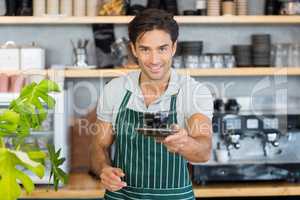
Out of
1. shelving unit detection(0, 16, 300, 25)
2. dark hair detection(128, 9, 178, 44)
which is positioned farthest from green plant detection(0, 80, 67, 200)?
shelving unit detection(0, 16, 300, 25)

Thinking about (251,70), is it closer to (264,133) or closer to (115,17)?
(264,133)

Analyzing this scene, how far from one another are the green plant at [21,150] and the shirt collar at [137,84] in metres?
0.58

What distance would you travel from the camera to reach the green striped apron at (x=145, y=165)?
1.71m

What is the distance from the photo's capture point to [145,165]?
1.73m

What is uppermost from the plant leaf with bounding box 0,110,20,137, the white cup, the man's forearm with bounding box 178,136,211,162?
the plant leaf with bounding box 0,110,20,137

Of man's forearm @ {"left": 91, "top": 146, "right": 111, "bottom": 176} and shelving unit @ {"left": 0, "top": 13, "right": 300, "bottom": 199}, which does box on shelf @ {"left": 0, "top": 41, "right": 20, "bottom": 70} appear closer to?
shelving unit @ {"left": 0, "top": 13, "right": 300, "bottom": 199}

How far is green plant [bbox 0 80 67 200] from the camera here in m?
0.69

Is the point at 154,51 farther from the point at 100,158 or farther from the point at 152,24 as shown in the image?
the point at 100,158

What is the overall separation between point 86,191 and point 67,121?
49cm

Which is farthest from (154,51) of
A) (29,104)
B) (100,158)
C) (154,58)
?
(29,104)

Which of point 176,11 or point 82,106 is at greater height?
point 176,11

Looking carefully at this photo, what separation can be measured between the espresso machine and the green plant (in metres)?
1.40

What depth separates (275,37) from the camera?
2932mm

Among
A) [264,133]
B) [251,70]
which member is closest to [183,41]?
[251,70]
